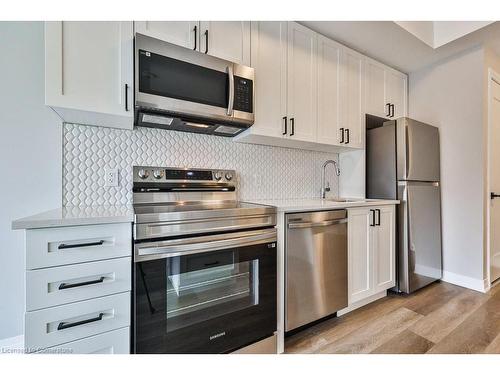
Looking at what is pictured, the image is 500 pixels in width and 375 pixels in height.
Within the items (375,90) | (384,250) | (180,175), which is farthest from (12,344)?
(375,90)

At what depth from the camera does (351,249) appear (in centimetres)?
195

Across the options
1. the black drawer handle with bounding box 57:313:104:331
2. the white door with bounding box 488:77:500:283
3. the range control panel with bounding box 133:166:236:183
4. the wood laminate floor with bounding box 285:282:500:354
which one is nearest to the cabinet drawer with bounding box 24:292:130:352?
the black drawer handle with bounding box 57:313:104:331

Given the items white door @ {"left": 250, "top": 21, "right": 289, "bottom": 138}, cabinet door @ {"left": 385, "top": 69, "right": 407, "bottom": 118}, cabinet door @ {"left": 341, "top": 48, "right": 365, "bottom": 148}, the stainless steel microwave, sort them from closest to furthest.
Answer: the stainless steel microwave, white door @ {"left": 250, "top": 21, "right": 289, "bottom": 138}, cabinet door @ {"left": 341, "top": 48, "right": 365, "bottom": 148}, cabinet door @ {"left": 385, "top": 69, "right": 407, "bottom": 118}

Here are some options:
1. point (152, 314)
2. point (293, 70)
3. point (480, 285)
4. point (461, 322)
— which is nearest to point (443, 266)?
point (480, 285)

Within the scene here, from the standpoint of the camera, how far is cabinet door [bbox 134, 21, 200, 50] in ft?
4.60

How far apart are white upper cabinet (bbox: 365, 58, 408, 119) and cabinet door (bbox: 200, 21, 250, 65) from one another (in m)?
1.47

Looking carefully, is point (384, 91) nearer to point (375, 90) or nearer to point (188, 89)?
point (375, 90)

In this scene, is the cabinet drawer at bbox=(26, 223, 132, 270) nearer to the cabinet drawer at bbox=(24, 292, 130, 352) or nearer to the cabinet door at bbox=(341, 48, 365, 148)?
the cabinet drawer at bbox=(24, 292, 130, 352)

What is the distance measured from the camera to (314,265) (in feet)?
5.50

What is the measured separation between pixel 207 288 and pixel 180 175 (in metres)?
0.84

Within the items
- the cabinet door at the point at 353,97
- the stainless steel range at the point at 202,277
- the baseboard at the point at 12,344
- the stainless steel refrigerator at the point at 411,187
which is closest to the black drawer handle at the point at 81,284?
the stainless steel range at the point at 202,277

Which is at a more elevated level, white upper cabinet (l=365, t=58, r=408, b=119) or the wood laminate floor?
white upper cabinet (l=365, t=58, r=408, b=119)
